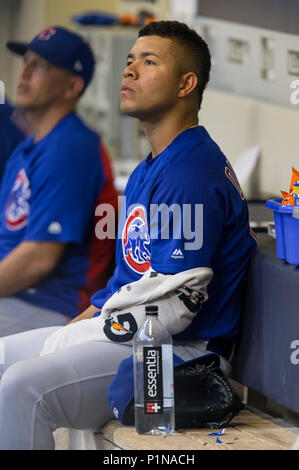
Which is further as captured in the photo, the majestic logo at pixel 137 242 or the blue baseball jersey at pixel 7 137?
the blue baseball jersey at pixel 7 137

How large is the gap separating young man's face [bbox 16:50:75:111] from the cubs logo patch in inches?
49.1

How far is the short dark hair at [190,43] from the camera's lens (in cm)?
206

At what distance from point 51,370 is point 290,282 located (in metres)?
0.57

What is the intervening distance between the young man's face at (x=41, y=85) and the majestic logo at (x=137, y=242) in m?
1.04

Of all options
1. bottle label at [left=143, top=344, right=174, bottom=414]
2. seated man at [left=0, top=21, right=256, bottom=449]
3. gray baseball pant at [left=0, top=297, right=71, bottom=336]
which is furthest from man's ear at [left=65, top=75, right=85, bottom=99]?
bottle label at [left=143, top=344, right=174, bottom=414]

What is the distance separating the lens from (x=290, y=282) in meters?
1.88

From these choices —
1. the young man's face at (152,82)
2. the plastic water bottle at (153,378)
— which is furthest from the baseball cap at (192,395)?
the young man's face at (152,82)

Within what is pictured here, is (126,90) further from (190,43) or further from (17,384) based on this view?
(17,384)

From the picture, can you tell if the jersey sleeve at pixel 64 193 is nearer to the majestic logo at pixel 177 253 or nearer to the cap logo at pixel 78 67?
the cap logo at pixel 78 67

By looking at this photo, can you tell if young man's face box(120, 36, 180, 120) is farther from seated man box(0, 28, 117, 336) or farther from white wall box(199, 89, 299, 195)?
seated man box(0, 28, 117, 336)

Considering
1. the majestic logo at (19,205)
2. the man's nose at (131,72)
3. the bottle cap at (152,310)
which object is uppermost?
the man's nose at (131,72)

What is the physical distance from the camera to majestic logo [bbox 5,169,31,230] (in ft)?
9.34

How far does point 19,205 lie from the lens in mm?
2857
